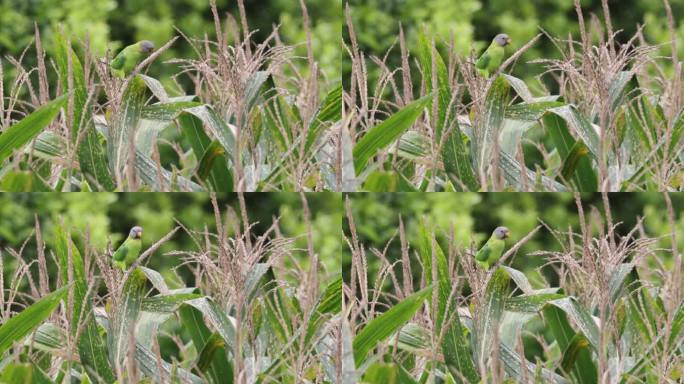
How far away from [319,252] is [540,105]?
0.87m

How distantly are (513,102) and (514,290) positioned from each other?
62 cm

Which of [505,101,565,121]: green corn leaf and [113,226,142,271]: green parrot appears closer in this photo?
[113,226,142,271]: green parrot

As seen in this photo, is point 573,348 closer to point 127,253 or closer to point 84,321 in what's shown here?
point 127,253

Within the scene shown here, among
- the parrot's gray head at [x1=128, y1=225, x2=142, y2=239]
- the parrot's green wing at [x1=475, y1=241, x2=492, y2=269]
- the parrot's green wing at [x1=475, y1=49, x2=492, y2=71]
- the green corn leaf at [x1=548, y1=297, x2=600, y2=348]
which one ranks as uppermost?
the parrot's green wing at [x1=475, y1=49, x2=492, y2=71]

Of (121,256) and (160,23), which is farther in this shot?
(160,23)

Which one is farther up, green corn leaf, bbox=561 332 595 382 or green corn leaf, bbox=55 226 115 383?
green corn leaf, bbox=55 226 115 383

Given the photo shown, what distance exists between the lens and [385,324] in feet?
11.9

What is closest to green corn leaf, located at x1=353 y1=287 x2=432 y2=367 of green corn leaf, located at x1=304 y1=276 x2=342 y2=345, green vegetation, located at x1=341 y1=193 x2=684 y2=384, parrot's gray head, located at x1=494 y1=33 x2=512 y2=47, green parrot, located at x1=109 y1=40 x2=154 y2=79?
green vegetation, located at x1=341 y1=193 x2=684 y2=384

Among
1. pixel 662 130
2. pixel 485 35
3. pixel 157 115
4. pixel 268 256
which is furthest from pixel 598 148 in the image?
pixel 157 115

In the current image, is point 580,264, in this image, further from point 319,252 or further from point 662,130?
point 319,252

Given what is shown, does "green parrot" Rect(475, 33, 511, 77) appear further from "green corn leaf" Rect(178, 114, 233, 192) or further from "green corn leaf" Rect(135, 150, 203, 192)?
"green corn leaf" Rect(135, 150, 203, 192)

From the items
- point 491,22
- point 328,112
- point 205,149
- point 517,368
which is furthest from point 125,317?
point 491,22

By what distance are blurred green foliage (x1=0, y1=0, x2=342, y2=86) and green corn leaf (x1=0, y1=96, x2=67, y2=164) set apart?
203 mm

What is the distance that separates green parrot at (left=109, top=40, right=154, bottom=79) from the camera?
12.1ft
